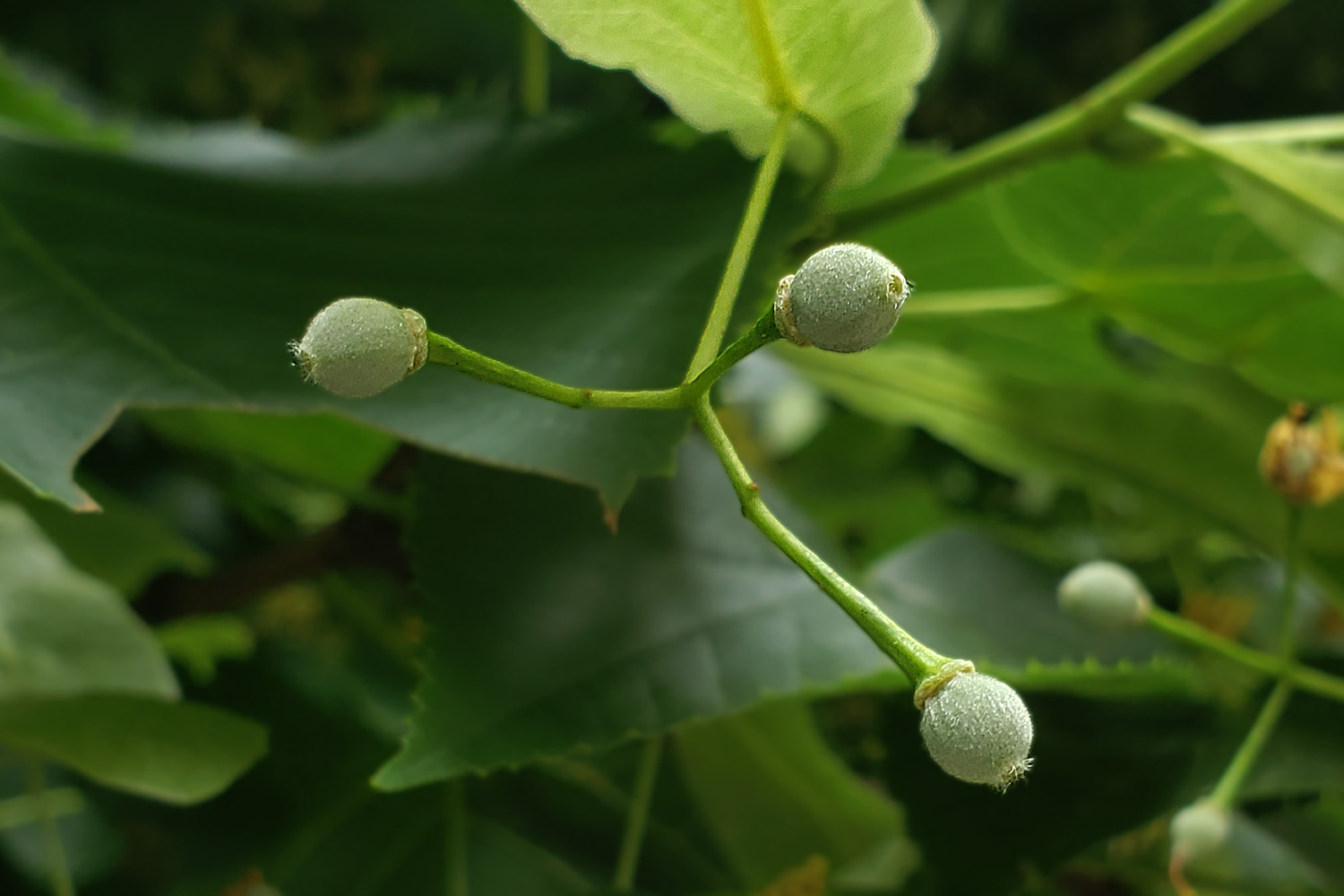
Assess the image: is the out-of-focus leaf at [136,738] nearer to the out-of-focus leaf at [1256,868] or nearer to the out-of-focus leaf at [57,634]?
the out-of-focus leaf at [57,634]

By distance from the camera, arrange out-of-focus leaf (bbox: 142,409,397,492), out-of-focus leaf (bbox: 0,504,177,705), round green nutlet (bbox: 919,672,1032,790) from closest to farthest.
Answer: round green nutlet (bbox: 919,672,1032,790) → out-of-focus leaf (bbox: 0,504,177,705) → out-of-focus leaf (bbox: 142,409,397,492)

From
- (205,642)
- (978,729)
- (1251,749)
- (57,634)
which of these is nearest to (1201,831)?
(1251,749)

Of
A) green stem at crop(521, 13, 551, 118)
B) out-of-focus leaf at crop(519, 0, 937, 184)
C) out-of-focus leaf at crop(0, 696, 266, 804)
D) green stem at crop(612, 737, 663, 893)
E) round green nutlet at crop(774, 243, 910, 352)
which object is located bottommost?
out-of-focus leaf at crop(0, 696, 266, 804)

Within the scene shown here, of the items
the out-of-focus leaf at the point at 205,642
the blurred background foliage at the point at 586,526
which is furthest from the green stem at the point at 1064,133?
the out-of-focus leaf at the point at 205,642

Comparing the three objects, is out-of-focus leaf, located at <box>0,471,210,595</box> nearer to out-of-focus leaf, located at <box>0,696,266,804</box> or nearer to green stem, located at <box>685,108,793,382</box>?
out-of-focus leaf, located at <box>0,696,266,804</box>

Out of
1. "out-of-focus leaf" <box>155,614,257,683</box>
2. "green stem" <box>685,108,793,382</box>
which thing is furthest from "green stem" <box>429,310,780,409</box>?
"out-of-focus leaf" <box>155,614,257,683</box>

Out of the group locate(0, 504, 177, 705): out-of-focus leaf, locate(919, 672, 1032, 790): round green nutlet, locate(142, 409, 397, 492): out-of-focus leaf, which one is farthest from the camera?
locate(142, 409, 397, 492): out-of-focus leaf

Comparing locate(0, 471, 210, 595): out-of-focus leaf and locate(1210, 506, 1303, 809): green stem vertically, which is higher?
locate(1210, 506, 1303, 809): green stem

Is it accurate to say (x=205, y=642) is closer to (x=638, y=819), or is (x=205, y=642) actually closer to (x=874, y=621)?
(x=638, y=819)
